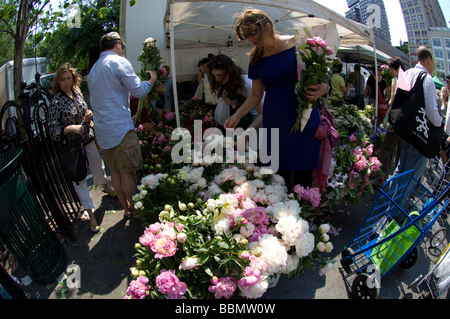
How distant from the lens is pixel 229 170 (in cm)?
238

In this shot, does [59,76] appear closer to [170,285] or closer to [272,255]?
[170,285]

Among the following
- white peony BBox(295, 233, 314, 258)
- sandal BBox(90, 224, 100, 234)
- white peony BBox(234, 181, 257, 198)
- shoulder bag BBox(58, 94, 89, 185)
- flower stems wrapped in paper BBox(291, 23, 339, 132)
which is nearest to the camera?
white peony BBox(295, 233, 314, 258)

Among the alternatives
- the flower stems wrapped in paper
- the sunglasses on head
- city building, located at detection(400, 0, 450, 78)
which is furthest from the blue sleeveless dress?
city building, located at detection(400, 0, 450, 78)

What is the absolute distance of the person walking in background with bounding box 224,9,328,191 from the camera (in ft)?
7.50

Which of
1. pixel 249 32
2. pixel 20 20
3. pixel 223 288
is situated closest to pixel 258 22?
pixel 249 32

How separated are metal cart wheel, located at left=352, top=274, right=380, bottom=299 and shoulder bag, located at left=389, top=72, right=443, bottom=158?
1687 mm

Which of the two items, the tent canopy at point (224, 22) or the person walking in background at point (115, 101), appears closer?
the person walking in background at point (115, 101)

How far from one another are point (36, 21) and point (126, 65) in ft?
9.55

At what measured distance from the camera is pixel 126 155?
2977 millimetres

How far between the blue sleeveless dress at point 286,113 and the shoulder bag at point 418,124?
135cm

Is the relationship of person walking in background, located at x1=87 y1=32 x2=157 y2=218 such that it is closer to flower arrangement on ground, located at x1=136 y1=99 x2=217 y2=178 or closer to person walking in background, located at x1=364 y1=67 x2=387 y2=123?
flower arrangement on ground, located at x1=136 y1=99 x2=217 y2=178

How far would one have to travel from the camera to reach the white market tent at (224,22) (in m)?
4.42

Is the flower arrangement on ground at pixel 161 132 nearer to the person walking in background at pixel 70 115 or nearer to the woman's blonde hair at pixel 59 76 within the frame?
the person walking in background at pixel 70 115

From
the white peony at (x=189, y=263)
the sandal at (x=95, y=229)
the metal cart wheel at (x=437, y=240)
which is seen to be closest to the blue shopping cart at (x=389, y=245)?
the metal cart wheel at (x=437, y=240)
